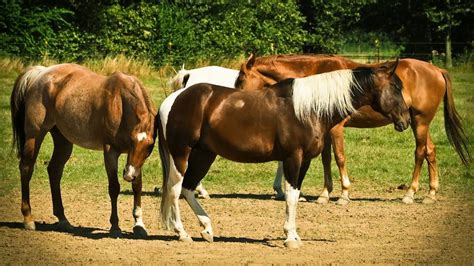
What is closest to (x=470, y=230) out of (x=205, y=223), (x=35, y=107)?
(x=205, y=223)

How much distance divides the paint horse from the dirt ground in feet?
4.67

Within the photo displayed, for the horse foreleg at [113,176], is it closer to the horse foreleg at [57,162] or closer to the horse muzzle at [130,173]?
the horse muzzle at [130,173]

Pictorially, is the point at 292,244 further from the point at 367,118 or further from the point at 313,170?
the point at 313,170

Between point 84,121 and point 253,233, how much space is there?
2177 millimetres

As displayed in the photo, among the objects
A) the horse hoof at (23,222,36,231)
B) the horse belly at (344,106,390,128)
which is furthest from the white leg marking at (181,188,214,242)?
the horse belly at (344,106,390,128)

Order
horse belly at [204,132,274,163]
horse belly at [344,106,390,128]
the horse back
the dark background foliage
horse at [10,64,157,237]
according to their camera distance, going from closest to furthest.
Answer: horse belly at [204,132,274,163], horse at [10,64,157,237], the horse back, horse belly at [344,106,390,128], the dark background foliage

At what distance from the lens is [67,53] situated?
29.2m

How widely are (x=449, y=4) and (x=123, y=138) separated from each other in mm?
28650

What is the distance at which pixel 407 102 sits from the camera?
12.9 metres

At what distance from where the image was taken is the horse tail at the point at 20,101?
10.8 metres

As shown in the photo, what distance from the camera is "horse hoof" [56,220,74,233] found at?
34.4 feet

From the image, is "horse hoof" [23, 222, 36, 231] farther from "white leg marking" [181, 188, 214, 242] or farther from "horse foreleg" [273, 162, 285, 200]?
"horse foreleg" [273, 162, 285, 200]

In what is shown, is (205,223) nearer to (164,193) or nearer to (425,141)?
(164,193)

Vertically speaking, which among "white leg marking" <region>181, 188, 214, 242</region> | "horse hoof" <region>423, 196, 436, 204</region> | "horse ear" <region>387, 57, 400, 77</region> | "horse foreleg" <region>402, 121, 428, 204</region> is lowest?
"horse hoof" <region>423, 196, 436, 204</region>
